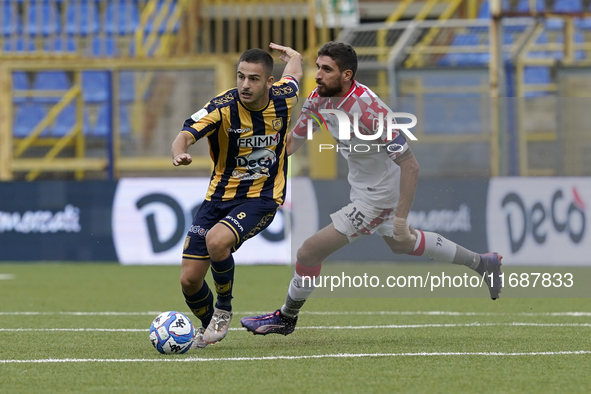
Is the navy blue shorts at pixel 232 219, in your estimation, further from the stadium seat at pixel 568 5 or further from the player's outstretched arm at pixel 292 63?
the stadium seat at pixel 568 5

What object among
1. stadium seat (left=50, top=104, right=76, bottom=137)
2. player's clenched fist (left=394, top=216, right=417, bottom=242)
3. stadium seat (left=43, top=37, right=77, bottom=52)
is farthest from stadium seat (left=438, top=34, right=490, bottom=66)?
player's clenched fist (left=394, top=216, right=417, bottom=242)

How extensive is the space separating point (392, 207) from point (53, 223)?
7.50 meters

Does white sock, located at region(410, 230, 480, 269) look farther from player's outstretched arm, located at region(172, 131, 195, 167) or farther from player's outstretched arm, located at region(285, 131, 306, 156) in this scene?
player's outstretched arm, located at region(172, 131, 195, 167)

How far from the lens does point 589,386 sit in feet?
14.3

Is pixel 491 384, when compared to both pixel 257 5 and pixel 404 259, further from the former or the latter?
pixel 257 5

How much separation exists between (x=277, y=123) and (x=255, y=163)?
0.28 meters

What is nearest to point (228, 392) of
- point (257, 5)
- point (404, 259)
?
point (404, 259)

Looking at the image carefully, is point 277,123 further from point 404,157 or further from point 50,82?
point 50,82

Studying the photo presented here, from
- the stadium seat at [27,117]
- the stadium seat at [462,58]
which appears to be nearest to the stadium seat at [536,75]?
the stadium seat at [462,58]

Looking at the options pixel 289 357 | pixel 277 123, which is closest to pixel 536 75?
pixel 277 123

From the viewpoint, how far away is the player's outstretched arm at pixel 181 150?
5066mm

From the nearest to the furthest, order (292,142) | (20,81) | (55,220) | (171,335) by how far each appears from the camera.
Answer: (171,335) < (292,142) < (55,220) < (20,81)

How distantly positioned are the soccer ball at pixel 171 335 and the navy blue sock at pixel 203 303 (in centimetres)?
33

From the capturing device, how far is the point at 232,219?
5.71 meters
